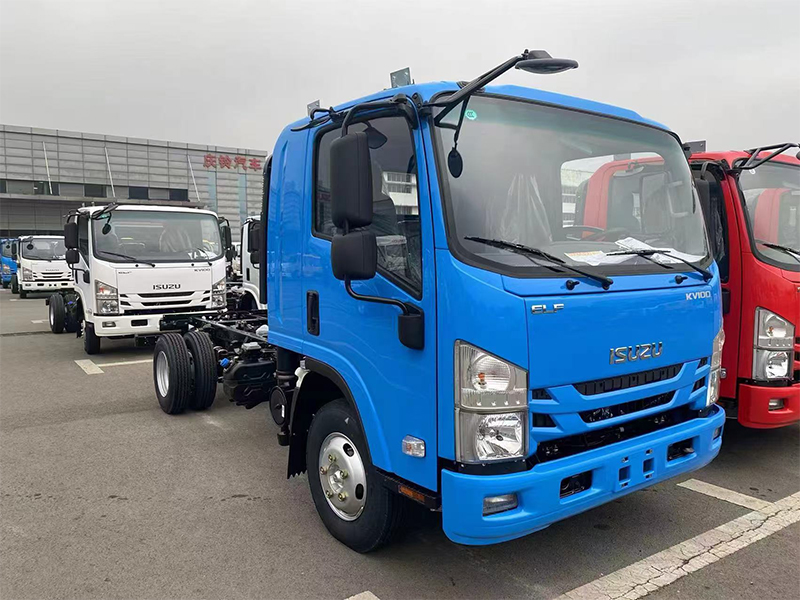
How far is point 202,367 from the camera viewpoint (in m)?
6.21

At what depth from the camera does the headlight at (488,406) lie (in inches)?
101

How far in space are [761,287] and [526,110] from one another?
2677mm

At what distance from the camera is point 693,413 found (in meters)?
3.37

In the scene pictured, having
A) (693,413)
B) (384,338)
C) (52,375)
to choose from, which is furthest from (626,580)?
(52,375)

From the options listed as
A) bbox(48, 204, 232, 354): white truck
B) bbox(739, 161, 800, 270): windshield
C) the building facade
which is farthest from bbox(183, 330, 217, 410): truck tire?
the building facade

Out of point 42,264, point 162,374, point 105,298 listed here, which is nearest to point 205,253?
point 105,298

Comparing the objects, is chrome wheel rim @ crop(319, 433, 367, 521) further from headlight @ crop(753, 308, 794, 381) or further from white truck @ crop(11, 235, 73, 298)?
white truck @ crop(11, 235, 73, 298)

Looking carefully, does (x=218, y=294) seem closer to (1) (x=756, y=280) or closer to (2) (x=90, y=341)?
(2) (x=90, y=341)

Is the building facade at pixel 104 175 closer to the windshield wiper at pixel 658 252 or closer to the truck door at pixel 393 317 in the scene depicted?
the truck door at pixel 393 317

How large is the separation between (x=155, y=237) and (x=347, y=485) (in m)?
7.42

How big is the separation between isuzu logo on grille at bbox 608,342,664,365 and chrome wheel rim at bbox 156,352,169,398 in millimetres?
4954

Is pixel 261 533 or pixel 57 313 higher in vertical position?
pixel 57 313

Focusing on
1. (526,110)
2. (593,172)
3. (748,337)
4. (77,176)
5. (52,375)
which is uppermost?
(77,176)

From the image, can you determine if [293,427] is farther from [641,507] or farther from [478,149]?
[641,507]
